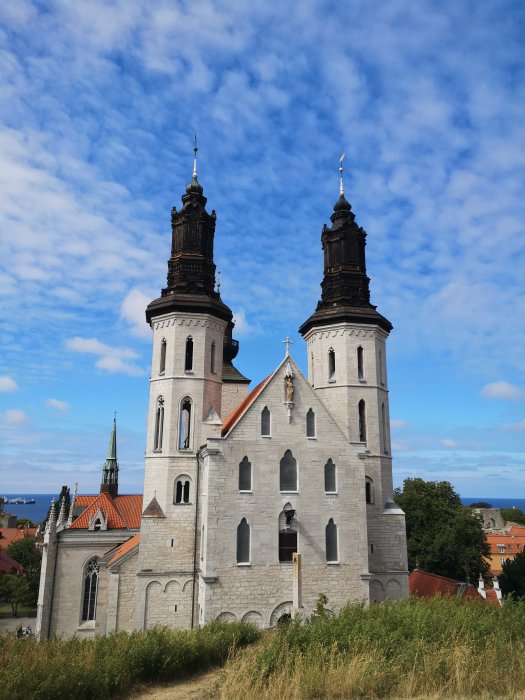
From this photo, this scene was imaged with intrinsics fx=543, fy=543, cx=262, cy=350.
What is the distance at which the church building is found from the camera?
22.9 meters

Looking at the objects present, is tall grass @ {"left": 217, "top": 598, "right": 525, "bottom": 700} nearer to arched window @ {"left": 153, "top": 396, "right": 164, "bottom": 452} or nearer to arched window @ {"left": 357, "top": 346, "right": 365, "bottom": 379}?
arched window @ {"left": 153, "top": 396, "right": 164, "bottom": 452}

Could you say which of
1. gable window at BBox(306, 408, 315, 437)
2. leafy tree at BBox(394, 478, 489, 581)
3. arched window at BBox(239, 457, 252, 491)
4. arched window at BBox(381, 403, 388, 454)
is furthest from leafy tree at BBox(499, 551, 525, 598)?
arched window at BBox(239, 457, 252, 491)

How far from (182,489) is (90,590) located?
35.5ft

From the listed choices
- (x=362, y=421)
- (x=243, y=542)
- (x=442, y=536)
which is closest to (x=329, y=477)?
(x=362, y=421)

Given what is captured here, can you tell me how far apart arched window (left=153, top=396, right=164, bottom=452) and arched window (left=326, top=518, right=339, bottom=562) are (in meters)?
8.98

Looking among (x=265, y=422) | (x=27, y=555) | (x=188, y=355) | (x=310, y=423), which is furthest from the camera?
(x=27, y=555)

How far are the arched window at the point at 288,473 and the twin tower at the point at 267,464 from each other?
44 millimetres

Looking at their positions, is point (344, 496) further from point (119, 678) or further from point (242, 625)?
point (119, 678)

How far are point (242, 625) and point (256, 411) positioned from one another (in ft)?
30.6

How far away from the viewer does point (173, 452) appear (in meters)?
26.2

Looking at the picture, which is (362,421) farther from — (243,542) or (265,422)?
(243,542)

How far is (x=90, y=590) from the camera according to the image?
103ft

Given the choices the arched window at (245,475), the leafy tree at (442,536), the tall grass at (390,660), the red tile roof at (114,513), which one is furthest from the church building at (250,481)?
the leafy tree at (442,536)

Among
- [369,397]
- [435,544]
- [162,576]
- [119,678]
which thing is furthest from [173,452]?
[435,544]
